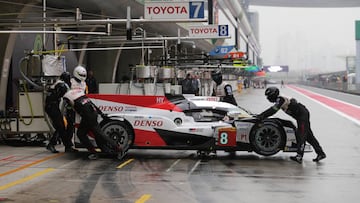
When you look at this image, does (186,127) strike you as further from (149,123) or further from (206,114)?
(149,123)

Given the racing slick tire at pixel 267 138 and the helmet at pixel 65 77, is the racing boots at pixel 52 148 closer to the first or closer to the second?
the helmet at pixel 65 77

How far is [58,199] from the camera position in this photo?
7129 millimetres

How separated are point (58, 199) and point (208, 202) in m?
2.00

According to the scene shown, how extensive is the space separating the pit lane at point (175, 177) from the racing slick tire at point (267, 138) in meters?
0.24

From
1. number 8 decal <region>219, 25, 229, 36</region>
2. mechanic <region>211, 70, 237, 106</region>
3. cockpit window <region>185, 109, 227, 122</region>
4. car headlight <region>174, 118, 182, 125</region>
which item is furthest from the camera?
number 8 decal <region>219, 25, 229, 36</region>

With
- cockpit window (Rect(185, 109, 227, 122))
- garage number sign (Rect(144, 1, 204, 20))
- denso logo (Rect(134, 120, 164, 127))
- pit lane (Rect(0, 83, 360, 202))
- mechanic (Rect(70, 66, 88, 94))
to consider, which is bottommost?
pit lane (Rect(0, 83, 360, 202))

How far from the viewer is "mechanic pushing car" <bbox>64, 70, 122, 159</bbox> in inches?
407

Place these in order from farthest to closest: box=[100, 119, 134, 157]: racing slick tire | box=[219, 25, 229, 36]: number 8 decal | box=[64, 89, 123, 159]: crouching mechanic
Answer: box=[219, 25, 229, 36]: number 8 decal → box=[100, 119, 134, 157]: racing slick tire → box=[64, 89, 123, 159]: crouching mechanic

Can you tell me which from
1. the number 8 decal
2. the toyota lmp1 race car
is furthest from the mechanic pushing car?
the number 8 decal

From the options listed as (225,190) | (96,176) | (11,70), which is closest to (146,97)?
(96,176)

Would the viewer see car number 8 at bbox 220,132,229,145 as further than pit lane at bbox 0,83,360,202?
Yes

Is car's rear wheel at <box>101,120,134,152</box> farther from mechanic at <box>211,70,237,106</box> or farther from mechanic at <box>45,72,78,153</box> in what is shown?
mechanic at <box>211,70,237,106</box>

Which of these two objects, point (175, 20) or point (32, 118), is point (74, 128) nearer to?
point (32, 118)

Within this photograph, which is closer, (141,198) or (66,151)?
(141,198)
